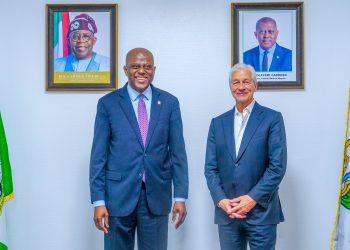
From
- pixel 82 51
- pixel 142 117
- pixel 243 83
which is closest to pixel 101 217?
pixel 142 117

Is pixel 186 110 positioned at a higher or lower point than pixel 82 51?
lower

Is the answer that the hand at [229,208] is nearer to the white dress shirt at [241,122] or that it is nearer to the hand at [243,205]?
the hand at [243,205]

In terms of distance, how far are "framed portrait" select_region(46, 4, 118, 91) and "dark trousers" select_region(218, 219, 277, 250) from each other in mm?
1177

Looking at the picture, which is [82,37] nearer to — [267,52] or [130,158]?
[130,158]

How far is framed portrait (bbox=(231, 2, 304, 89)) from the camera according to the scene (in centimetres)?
262

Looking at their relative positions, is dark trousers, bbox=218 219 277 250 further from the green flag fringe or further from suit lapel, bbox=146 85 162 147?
the green flag fringe

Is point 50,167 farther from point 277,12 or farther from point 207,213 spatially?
point 277,12

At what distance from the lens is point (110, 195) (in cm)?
201

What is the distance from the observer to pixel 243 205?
1.94m

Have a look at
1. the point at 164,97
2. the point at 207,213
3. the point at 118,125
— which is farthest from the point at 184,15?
the point at 207,213

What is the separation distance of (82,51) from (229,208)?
140 centimetres

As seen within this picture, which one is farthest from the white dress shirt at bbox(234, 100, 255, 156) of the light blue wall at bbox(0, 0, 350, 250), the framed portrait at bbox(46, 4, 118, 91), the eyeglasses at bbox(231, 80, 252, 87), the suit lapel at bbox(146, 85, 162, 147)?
the framed portrait at bbox(46, 4, 118, 91)

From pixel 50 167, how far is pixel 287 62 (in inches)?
66.0

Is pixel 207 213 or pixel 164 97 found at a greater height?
pixel 164 97
